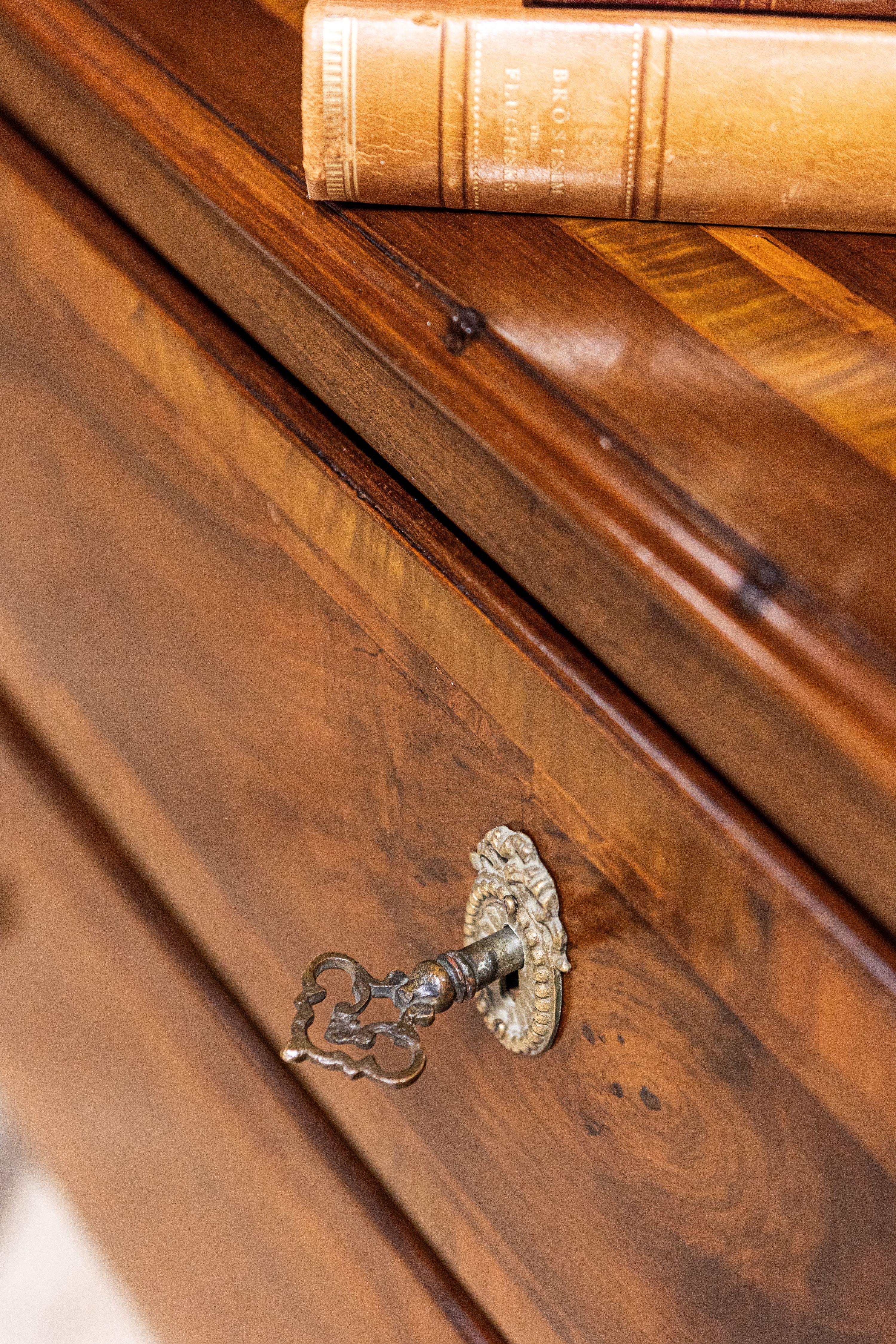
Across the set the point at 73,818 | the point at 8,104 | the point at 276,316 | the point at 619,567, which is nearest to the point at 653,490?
the point at 619,567

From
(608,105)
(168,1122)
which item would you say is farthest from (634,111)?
(168,1122)

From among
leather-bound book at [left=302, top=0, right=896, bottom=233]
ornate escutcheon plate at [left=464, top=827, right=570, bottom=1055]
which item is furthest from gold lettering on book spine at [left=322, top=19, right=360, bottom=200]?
ornate escutcheon plate at [left=464, top=827, right=570, bottom=1055]

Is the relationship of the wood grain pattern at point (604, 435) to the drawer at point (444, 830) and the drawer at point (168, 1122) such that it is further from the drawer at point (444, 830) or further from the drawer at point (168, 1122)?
the drawer at point (168, 1122)

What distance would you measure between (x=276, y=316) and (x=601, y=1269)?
11.0 inches

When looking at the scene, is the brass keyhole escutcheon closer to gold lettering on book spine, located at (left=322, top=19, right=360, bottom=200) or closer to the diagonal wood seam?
the diagonal wood seam

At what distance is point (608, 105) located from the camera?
27 cm

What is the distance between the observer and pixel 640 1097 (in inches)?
12.0

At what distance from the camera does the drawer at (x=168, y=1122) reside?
0.52 m

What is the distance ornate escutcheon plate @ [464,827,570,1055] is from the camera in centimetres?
30

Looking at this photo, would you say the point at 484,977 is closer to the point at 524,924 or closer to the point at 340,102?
the point at 524,924

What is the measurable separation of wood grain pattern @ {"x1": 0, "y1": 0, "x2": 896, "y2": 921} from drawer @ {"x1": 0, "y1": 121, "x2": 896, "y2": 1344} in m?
0.01

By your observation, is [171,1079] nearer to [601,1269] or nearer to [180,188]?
[601,1269]

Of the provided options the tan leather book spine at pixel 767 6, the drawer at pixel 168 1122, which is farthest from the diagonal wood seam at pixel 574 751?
the drawer at pixel 168 1122

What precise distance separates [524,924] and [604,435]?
128mm
